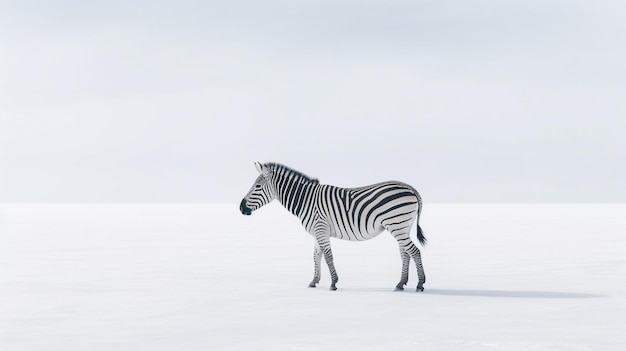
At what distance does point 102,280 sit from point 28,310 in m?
3.69

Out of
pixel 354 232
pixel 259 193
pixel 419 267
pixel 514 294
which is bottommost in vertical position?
pixel 514 294

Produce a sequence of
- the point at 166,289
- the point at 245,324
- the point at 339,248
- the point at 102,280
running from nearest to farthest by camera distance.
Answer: the point at 245,324
the point at 166,289
the point at 102,280
the point at 339,248

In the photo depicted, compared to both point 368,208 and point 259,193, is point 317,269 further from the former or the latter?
point 259,193

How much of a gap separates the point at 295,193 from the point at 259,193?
62 cm

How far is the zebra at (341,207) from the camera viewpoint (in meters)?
13.4

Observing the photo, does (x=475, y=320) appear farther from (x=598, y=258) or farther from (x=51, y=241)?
(x=51, y=241)

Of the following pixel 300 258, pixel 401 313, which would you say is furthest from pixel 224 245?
pixel 401 313

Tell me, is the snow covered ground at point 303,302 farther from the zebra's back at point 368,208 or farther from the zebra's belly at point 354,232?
the zebra's back at point 368,208

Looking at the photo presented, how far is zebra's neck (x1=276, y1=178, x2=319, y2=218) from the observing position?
14133 mm

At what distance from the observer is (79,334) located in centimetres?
905

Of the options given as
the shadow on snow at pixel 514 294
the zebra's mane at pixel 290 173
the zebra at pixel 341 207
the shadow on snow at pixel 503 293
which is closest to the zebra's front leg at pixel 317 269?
the zebra at pixel 341 207

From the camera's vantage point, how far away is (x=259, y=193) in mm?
14320

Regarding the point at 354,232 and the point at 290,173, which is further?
the point at 290,173

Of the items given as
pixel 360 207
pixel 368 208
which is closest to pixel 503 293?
pixel 368 208
